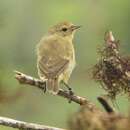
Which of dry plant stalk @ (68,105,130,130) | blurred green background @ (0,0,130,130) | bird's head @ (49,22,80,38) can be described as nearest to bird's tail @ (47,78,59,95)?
bird's head @ (49,22,80,38)

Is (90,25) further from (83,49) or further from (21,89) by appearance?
(21,89)

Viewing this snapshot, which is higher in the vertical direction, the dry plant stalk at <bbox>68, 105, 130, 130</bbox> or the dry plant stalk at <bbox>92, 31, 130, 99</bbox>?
the dry plant stalk at <bbox>68, 105, 130, 130</bbox>

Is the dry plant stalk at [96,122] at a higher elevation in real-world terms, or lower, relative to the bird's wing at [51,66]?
higher

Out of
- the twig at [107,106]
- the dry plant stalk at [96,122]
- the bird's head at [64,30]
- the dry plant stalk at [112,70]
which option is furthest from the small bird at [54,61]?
the dry plant stalk at [96,122]

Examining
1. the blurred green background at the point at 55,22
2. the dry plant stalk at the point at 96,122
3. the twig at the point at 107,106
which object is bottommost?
the blurred green background at the point at 55,22

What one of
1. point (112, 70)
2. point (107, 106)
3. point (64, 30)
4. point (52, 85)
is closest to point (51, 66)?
point (52, 85)

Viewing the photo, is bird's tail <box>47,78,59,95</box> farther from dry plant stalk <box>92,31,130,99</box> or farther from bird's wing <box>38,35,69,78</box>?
dry plant stalk <box>92,31,130,99</box>

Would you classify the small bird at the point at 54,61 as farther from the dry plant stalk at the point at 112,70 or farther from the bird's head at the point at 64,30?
the dry plant stalk at the point at 112,70

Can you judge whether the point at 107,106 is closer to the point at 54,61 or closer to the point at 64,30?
the point at 54,61

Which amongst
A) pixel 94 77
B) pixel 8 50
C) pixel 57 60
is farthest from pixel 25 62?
pixel 94 77
